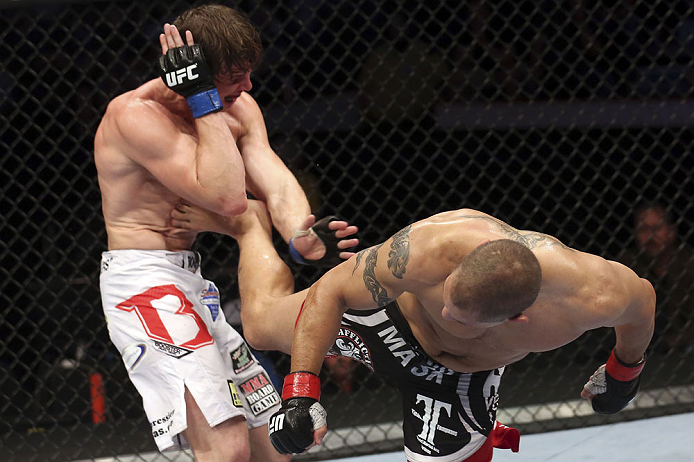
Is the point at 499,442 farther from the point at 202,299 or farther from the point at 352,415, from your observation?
the point at 352,415

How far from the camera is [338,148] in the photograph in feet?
11.8

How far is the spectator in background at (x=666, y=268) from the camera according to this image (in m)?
3.57

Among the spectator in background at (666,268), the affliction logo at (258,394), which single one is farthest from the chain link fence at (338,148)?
the affliction logo at (258,394)

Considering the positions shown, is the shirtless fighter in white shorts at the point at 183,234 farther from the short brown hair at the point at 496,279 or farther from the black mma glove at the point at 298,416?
the short brown hair at the point at 496,279

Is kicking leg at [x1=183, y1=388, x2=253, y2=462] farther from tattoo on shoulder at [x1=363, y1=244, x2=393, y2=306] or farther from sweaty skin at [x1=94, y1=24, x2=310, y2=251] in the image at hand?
tattoo on shoulder at [x1=363, y1=244, x2=393, y2=306]

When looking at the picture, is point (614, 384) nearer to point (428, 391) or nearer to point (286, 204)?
point (428, 391)

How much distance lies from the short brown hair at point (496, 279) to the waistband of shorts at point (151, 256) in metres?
0.79

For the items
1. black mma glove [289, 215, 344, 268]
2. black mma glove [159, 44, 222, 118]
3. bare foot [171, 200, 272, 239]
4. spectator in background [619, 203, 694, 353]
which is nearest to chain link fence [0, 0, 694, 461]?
spectator in background [619, 203, 694, 353]

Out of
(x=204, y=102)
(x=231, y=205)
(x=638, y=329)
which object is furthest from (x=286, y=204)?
(x=638, y=329)

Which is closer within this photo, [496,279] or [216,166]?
[496,279]

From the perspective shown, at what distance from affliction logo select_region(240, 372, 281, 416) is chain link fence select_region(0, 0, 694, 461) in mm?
1034

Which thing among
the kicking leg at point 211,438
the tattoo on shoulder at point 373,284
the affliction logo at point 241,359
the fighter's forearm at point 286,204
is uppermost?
the tattoo on shoulder at point 373,284

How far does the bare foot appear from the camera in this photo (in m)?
1.95

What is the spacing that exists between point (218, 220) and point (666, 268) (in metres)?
2.44
